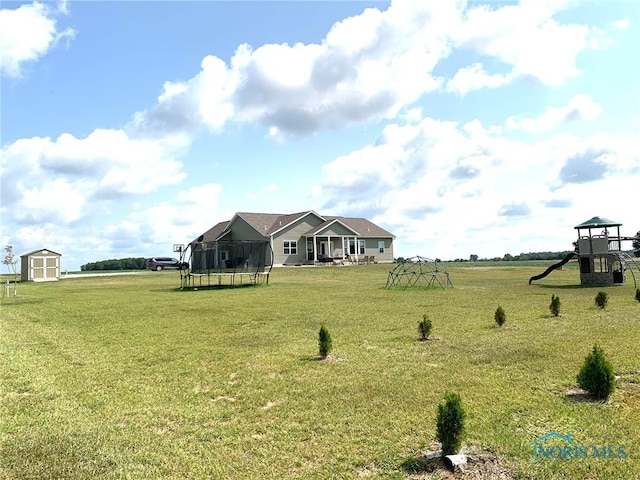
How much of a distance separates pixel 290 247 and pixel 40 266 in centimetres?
1919

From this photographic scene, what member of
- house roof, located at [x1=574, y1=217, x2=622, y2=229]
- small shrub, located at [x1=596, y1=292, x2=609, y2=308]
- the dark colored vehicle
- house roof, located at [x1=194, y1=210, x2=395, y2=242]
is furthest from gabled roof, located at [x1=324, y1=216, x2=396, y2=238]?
small shrub, located at [x1=596, y1=292, x2=609, y2=308]

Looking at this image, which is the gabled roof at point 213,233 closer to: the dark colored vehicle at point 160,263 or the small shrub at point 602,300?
the dark colored vehicle at point 160,263

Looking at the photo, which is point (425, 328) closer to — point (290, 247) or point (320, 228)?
point (320, 228)

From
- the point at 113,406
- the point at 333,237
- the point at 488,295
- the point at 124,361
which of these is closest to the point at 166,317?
the point at 124,361

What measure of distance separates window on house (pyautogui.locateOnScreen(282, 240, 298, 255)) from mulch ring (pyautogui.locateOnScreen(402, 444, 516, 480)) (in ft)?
122

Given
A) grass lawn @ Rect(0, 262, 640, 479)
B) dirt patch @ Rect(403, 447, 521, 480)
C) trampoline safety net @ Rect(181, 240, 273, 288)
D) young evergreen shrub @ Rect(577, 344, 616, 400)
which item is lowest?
dirt patch @ Rect(403, 447, 521, 480)

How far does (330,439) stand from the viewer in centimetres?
456

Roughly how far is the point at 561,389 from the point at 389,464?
9.79 ft

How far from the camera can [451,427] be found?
4004mm

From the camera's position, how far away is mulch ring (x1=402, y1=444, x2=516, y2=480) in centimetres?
378

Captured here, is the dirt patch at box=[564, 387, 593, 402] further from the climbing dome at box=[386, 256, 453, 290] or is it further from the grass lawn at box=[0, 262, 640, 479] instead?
the climbing dome at box=[386, 256, 453, 290]

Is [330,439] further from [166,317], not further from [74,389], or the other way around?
[166,317]

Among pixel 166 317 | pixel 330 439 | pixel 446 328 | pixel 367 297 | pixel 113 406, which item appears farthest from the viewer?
pixel 367 297

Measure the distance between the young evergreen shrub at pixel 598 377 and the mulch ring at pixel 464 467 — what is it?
2.07 m
